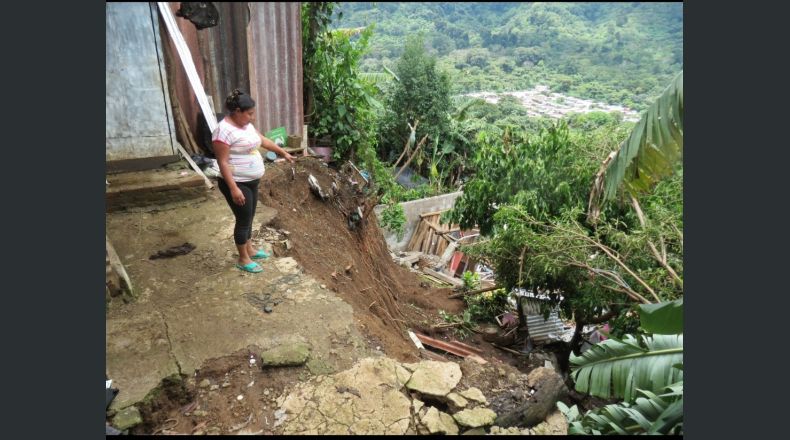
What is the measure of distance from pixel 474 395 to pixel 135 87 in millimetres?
4707

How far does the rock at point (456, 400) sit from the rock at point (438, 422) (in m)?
0.09

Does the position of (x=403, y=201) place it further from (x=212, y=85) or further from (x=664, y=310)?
(x=664, y=310)

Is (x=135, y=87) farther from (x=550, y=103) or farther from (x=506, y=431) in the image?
(x=550, y=103)

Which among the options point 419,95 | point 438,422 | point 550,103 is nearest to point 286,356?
point 438,422

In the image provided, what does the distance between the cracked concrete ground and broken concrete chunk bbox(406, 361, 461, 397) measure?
0.46 metres

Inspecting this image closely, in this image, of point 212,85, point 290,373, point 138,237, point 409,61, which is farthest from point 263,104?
point 409,61

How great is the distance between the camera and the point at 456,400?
3.35m

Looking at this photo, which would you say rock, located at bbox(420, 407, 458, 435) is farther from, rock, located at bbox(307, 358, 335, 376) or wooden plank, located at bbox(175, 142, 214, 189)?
wooden plank, located at bbox(175, 142, 214, 189)

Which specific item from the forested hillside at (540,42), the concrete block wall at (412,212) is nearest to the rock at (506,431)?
the forested hillside at (540,42)

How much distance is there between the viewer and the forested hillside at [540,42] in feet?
38.4

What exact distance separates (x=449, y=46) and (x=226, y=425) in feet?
50.3

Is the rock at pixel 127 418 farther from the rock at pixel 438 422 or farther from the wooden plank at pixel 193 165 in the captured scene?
the wooden plank at pixel 193 165

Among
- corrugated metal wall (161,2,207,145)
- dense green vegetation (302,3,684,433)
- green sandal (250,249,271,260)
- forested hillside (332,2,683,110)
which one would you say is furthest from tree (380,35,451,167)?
green sandal (250,249,271,260)

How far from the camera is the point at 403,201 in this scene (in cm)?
1313
